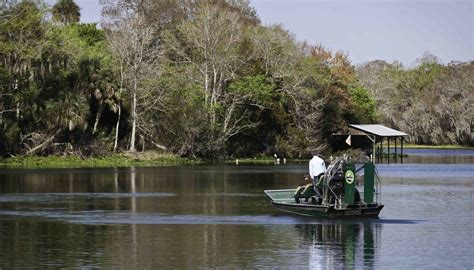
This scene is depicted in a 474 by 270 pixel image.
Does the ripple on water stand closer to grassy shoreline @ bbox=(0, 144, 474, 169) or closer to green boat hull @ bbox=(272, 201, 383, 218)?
green boat hull @ bbox=(272, 201, 383, 218)

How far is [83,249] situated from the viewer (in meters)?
26.0

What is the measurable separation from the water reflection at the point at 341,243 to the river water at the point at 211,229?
0.03 meters

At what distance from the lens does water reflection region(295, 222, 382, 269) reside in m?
24.1

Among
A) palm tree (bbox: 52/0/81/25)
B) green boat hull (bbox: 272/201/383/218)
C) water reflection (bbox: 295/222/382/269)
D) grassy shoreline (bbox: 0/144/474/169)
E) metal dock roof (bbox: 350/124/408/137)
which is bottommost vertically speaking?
water reflection (bbox: 295/222/382/269)

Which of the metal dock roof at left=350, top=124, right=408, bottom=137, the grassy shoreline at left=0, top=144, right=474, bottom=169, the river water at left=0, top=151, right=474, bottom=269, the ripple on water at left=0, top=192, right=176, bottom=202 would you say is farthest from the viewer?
the metal dock roof at left=350, top=124, right=408, bottom=137

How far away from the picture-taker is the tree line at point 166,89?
73812 millimetres

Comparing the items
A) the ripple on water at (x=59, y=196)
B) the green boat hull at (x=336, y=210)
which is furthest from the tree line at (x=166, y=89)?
the green boat hull at (x=336, y=210)

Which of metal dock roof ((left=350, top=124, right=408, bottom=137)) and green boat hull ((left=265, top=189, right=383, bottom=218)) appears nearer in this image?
green boat hull ((left=265, top=189, right=383, bottom=218))

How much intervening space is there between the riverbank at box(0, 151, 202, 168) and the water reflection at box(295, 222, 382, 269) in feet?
140

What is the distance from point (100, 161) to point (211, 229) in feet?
152

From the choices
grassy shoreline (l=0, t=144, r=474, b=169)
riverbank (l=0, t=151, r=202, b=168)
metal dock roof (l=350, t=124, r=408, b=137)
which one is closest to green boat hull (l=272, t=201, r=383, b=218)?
grassy shoreline (l=0, t=144, r=474, b=169)

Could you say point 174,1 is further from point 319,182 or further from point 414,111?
point 319,182

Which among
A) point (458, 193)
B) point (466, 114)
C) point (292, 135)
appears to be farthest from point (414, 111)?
point (458, 193)

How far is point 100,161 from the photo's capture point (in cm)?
7644
